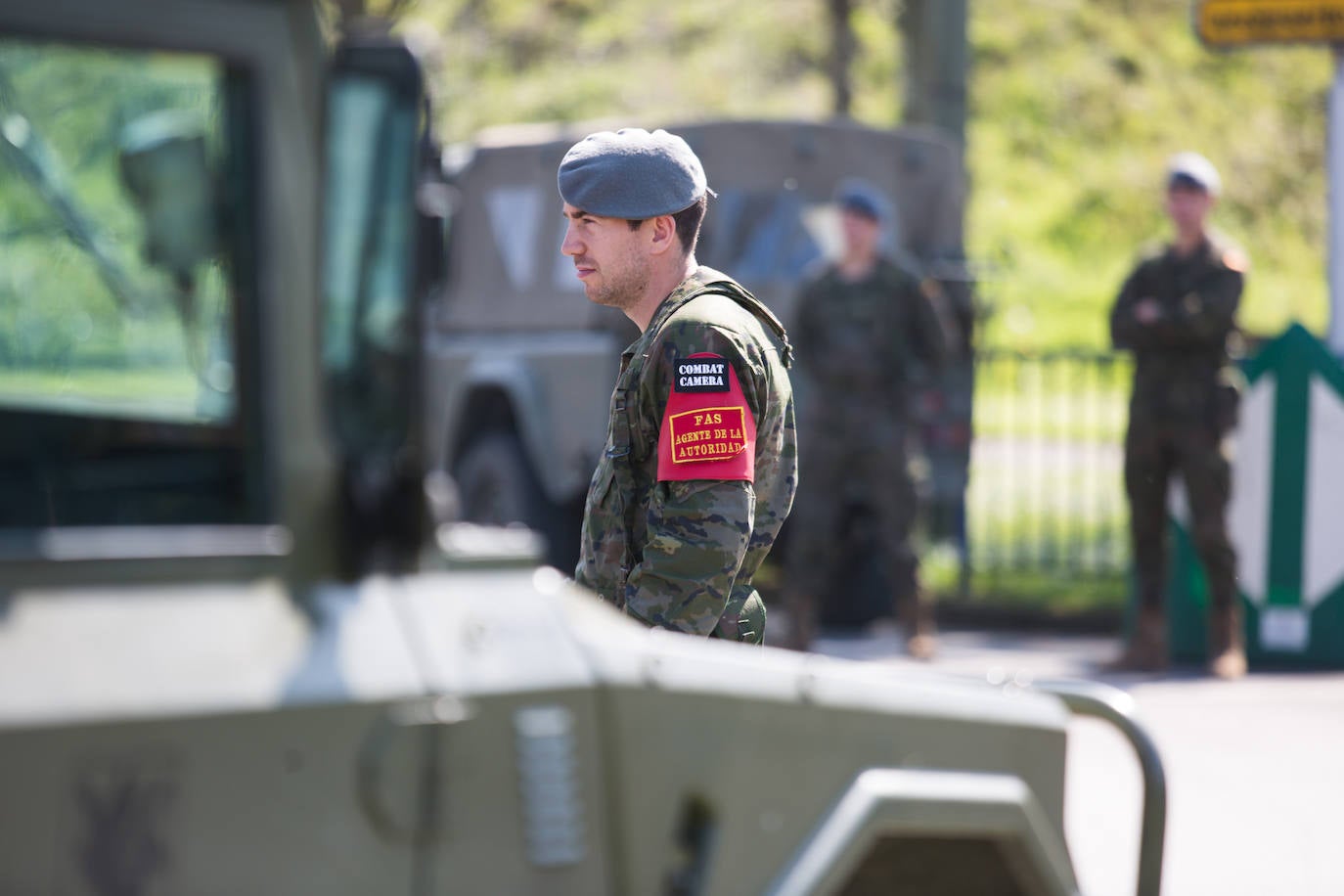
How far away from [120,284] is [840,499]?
664 cm

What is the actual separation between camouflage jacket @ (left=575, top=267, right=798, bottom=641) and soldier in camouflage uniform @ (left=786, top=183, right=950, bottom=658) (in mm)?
5119

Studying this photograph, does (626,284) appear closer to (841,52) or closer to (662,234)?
(662,234)

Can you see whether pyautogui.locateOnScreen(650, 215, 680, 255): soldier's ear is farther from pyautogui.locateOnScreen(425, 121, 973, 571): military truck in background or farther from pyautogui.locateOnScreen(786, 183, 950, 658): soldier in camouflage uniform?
pyautogui.locateOnScreen(425, 121, 973, 571): military truck in background

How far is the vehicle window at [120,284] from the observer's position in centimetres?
209

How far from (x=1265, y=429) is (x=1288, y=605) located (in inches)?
31.5

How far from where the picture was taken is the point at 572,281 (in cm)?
1020

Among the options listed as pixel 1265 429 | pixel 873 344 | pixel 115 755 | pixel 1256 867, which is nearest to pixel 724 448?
pixel 115 755

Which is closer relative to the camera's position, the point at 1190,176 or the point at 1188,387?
the point at 1190,176

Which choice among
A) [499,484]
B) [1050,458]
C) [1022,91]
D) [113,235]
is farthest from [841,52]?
[113,235]

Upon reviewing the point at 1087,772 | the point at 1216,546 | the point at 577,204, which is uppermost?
the point at 577,204

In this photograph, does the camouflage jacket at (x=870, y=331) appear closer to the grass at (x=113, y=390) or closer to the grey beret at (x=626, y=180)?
the grey beret at (x=626, y=180)

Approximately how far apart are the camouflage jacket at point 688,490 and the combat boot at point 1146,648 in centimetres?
544

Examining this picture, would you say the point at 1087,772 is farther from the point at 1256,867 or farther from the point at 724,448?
the point at 724,448

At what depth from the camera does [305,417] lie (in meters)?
2.14
